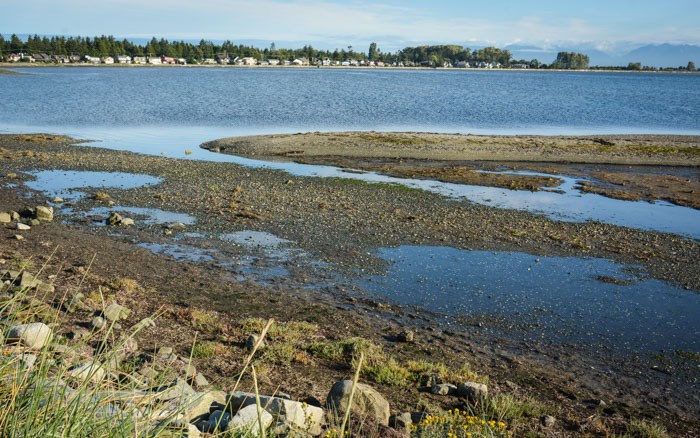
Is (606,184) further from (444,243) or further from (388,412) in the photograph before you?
(388,412)

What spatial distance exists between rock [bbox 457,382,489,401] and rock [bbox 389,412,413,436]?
1534 millimetres

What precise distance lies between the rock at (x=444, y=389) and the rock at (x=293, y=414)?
2.59m

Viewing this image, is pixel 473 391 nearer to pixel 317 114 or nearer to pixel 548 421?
pixel 548 421

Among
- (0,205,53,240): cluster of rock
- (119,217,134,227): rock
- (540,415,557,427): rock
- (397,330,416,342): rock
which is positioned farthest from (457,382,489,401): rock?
(0,205,53,240): cluster of rock

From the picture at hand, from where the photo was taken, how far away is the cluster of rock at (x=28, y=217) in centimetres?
1861

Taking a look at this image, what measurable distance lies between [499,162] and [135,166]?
2035 cm

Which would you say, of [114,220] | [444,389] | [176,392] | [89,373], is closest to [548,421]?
[444,389]

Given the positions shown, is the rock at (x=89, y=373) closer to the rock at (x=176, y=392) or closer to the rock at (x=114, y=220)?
the rock at (x=176, y=392)

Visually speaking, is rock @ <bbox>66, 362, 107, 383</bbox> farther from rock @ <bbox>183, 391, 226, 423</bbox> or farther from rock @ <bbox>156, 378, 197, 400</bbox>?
rock @ <bbox>183, 391, 226, 423</bbox>

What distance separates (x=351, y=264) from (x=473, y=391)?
25.8ft

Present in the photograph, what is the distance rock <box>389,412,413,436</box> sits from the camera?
7521 mm

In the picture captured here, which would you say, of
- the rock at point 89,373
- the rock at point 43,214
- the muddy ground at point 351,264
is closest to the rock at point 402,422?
the muddy ground at point 351,264

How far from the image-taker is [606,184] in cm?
3130

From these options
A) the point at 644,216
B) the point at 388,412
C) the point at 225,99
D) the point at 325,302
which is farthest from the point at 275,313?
the point at 225,99
